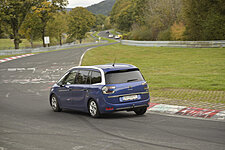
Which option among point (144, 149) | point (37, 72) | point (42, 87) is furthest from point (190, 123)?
point (37, 72)

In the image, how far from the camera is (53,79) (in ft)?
85.6

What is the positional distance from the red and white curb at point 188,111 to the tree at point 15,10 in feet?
199

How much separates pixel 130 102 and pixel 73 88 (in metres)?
2.12

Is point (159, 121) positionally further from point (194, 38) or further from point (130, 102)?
point (194, 38)

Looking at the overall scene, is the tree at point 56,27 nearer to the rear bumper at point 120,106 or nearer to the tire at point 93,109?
the tire at point 93,109

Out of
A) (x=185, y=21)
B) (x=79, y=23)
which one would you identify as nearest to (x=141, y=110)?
(x=185, y=21)

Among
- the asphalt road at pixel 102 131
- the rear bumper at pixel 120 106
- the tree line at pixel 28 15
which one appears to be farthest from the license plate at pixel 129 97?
the tree line at pixel 28 15

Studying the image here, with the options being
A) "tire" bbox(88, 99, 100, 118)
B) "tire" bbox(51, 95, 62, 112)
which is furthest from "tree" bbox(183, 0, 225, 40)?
"tire" bbox(88, 99, 100, 118)

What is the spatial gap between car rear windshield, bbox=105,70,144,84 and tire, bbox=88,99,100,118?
778 millimetres

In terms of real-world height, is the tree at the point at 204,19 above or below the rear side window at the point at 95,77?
above

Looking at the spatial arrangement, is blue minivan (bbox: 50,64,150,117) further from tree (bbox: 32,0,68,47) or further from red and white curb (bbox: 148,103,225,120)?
tree (bbox: 32,0,68,47)

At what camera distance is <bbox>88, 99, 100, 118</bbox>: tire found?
36.7ft

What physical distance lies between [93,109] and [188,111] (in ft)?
8.79

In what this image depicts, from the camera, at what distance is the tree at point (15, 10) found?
69375 mm
